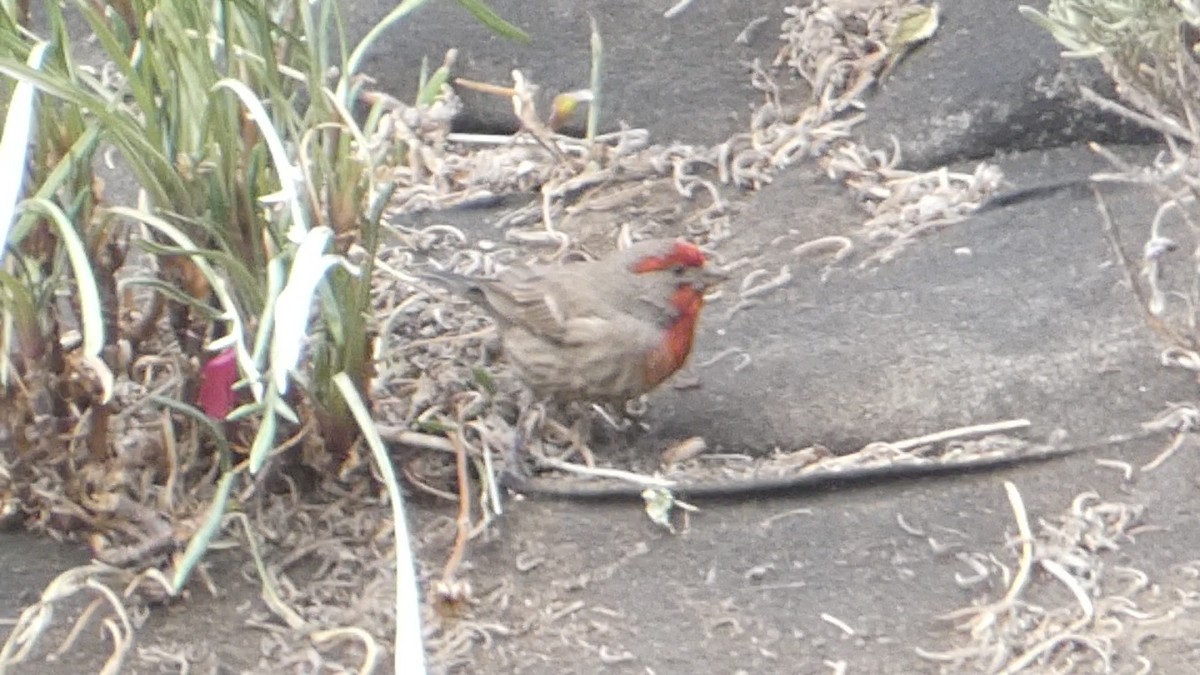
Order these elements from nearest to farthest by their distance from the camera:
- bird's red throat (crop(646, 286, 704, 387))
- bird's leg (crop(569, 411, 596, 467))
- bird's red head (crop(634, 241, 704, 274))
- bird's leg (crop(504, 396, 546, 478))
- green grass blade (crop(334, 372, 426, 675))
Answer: green grass blade (crop(334, 372, 426, 675)) → bird's leg (crop(504, 396, 546, 478)) → bird's leg (crop(569, 411, 596, 467)) → bird's red throat (crop(646, 286, 704, 387)) → bird's red head (crop(634, 241, 704, 274))

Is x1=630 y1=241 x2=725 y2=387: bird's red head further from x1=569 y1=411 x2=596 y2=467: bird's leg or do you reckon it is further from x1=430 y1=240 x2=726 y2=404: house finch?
x1=569 y1=411 x2=596 y2=467: bird's leg

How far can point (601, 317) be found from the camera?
3887 millimetres

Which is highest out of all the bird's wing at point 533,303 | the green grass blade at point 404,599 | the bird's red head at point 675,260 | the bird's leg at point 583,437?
the green grass blade at point 404,599

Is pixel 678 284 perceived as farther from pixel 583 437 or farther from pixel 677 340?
pixel 583 437

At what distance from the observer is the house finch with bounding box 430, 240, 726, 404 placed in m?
3.76

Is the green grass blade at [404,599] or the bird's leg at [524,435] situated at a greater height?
the green grass blade at [404,599]

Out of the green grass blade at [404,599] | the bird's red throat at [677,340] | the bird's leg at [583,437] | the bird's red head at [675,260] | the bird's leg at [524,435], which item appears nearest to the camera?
the green grass blade at [404,599]

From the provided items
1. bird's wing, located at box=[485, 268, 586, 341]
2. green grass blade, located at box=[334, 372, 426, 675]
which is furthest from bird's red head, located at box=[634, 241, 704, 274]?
green grass blade, located at box=[334, 372, 426, 675]

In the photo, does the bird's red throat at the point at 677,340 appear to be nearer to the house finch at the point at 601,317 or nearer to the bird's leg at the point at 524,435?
the house finch at the point at 601,317

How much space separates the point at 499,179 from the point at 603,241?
1.37 feet

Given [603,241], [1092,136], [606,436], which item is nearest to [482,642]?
[606,436]

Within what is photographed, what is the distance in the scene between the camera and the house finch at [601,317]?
376 cm

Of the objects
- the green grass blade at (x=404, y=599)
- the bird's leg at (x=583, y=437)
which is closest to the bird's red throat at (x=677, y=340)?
the bird's leg at (x=583, y=437)

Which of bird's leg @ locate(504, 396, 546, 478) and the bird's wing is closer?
bird's leg @ locate(504, 396, 546, 478)
